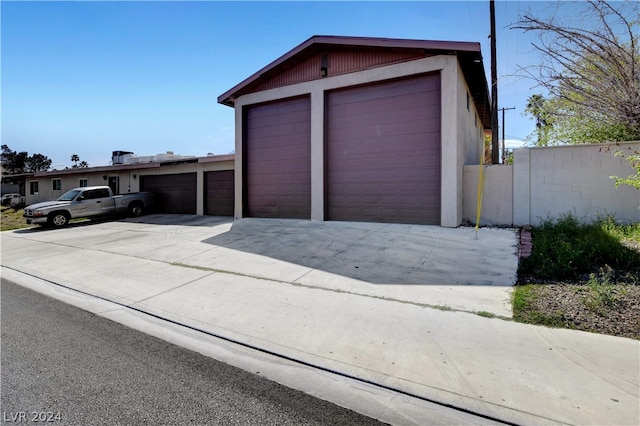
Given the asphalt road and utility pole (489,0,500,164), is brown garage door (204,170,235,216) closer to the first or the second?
utility pole (489,0,500,164)

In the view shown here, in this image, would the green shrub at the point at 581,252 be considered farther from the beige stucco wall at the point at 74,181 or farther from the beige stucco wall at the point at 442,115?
the beige stucco wall at the point at 74,181

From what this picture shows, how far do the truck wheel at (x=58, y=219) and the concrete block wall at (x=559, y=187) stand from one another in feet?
56.4

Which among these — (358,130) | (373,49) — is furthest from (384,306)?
(373,49)

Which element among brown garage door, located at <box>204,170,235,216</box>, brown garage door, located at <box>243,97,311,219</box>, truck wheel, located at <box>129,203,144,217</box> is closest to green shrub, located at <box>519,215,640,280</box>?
brown garage door, located at <box>243,97,311,219</box>

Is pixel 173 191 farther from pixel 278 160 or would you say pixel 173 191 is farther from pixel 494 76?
pixel 494 76

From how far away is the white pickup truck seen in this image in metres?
15.0

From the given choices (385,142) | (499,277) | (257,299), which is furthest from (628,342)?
(385,142)

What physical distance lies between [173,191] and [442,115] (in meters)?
14.9

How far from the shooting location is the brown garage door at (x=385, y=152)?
1051 cm

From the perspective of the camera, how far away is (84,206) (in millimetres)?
16281

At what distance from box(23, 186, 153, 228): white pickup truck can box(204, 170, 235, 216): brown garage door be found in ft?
13.7

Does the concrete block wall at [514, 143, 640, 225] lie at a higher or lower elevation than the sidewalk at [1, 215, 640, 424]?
higher

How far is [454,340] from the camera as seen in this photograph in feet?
12.3

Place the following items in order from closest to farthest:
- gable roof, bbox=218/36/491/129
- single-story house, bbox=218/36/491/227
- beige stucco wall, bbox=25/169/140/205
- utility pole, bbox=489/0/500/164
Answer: gable roof, bbox=218/36/491/129 < single-story house, bbox=218/36/491/227 < utility pole, bbox=489/0/500/164 < beige stucco wall, bbox=25/169/140/205
